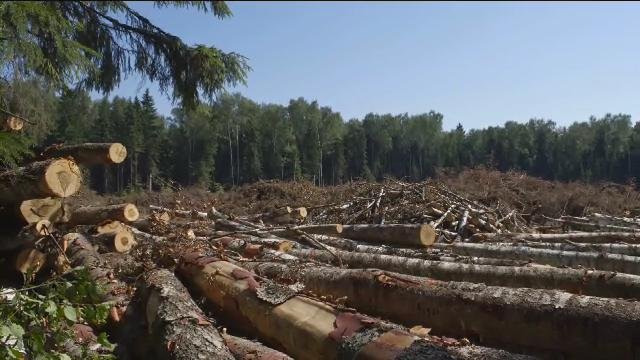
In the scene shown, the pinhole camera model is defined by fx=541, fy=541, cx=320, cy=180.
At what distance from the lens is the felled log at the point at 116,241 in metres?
8.25

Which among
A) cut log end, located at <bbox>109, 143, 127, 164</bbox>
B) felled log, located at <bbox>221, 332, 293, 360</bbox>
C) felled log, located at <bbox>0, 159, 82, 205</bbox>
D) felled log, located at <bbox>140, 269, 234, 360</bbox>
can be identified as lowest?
felled log, located at <bbox>221, 332, 293, 360</bbox>

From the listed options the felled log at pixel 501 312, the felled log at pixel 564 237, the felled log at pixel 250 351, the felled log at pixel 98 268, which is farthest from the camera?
the felled log at pixel 564 237

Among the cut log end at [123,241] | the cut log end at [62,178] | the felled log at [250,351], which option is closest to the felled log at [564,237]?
the cut log end at [123,241]

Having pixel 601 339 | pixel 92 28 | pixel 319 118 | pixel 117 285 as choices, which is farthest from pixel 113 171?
pixel 601 339

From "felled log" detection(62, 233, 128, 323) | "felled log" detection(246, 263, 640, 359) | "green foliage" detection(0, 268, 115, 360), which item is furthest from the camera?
"felled log" detection(62, 233, 128, 323)

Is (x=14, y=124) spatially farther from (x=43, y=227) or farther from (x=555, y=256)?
(x=555, y=256)

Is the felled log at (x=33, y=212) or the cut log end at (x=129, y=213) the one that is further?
the cut log end at (x=129, y=213)

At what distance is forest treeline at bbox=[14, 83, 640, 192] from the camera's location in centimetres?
5506

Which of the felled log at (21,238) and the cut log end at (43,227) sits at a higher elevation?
the cut log end at (43,227)

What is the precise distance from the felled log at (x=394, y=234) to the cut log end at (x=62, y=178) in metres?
4.65

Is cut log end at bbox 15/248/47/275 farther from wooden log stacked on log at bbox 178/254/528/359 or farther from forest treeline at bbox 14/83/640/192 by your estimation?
forest treeline at bbox 14/83/640/192

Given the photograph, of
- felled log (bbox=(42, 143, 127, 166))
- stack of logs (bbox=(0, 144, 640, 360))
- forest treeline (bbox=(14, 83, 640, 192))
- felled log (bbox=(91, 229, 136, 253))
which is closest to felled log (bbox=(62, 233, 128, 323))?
stack of logs (bbox=(0, 144, 640, 360))

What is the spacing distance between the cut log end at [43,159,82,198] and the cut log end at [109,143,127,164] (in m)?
0.46

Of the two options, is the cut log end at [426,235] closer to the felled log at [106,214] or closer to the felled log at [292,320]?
the felled log at [292,320]
